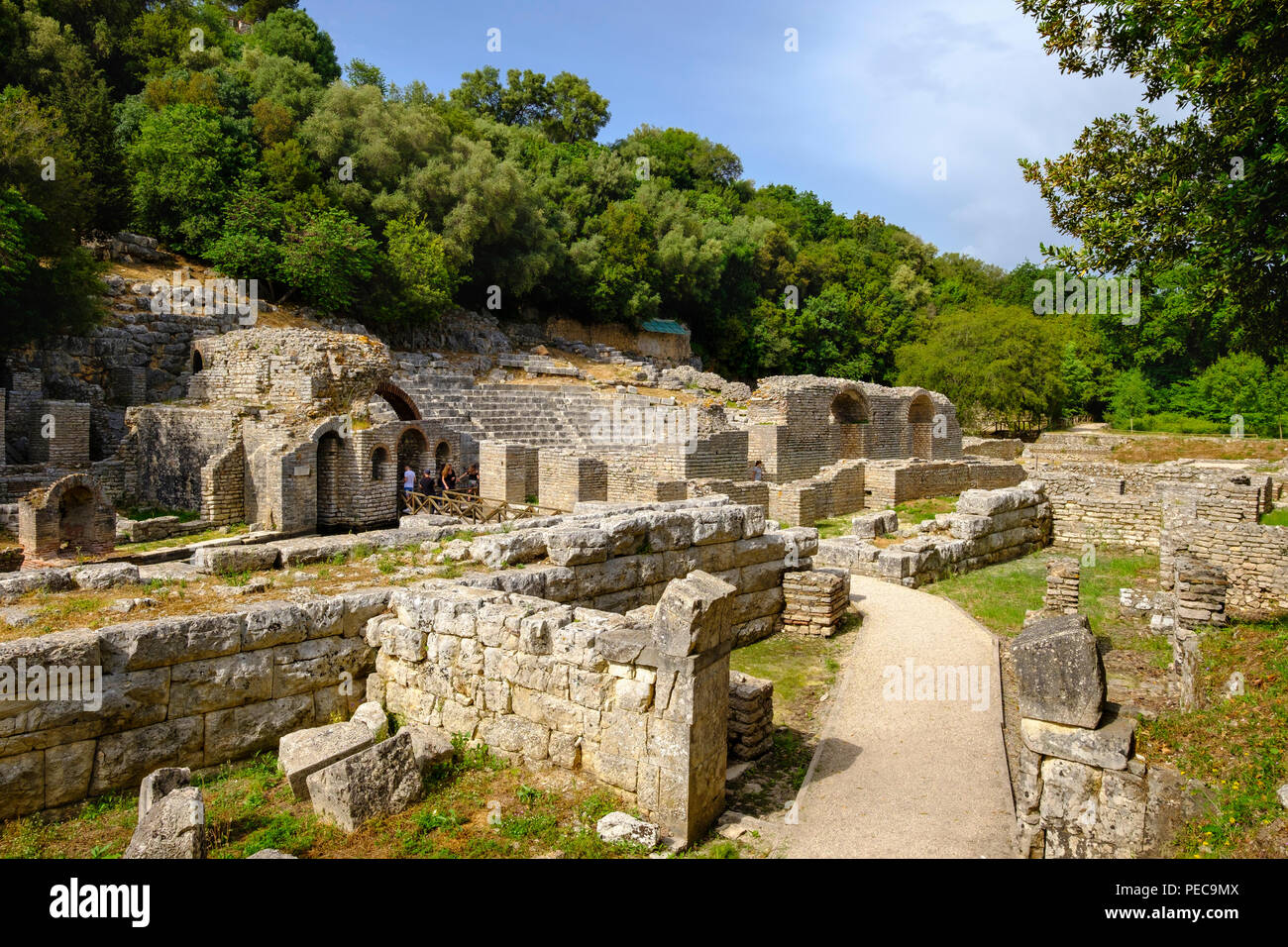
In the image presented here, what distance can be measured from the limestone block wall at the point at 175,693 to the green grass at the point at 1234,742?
531 cm

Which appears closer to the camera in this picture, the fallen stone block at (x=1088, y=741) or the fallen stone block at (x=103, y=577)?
the fallen stone block at (x=1088, y=741)

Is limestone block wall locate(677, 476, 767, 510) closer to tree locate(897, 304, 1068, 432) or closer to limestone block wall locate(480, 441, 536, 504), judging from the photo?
limestone block wall locate(480, 441, 536, 504)

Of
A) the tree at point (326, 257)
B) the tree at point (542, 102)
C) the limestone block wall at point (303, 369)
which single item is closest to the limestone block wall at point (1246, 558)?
the limestone block wall at point (303, 369)

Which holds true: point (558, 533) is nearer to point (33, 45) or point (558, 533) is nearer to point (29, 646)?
point (29, 646)

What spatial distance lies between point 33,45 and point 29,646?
121 ft

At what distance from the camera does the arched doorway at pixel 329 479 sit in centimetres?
1522

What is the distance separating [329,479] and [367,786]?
472 inches

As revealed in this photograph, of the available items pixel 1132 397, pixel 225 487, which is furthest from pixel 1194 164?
pixel 1132 397

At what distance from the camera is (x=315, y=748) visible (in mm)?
4660

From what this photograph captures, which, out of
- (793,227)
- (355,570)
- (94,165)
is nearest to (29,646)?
(355,570)

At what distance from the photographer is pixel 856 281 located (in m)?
54.0

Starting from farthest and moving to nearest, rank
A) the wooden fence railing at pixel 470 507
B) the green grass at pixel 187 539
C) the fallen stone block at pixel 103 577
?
the wooden fence railing at pixel 470 507 → the green grass at pixel 187 539 → the fallen stone block at pixel 103 577

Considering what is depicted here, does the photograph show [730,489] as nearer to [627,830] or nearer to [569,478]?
[569,478]

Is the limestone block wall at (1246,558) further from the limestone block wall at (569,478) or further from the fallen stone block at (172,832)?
the fallen stone block at (172,832)
